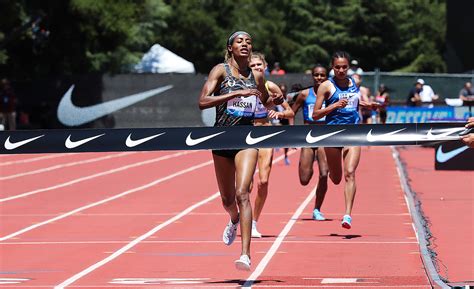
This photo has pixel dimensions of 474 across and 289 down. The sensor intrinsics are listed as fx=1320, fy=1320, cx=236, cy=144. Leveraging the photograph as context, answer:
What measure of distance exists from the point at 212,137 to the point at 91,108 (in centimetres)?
3787

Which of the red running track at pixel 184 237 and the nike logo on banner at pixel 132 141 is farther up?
the nike logo on banner at pixel 132 141

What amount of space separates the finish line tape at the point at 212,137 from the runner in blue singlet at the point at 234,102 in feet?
0.46

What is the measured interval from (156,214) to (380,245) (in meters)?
5.16

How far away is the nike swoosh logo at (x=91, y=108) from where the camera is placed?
48875 millimetres

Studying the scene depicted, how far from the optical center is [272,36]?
88.2 metres

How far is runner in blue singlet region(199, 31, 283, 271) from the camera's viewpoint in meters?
11.3

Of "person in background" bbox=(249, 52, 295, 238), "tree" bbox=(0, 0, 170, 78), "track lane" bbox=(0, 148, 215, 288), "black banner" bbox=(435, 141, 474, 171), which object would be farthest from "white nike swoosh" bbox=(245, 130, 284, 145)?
"tree" bbox=(0, 0, 170, 78)

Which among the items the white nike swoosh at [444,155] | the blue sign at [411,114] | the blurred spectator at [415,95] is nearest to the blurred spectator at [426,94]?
the blurred spectator at [415,95]

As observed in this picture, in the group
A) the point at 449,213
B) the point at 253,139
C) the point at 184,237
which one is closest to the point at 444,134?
the point at 253,139

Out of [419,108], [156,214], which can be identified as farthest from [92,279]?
[419,108]

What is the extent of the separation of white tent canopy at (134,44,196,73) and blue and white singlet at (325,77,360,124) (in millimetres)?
41503

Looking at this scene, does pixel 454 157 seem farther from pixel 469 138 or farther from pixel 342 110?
pixel 469 138

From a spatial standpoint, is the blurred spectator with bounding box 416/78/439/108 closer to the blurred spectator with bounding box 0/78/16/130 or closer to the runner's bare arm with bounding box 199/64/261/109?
the blurred spectator with bounding box 0/78/16/130

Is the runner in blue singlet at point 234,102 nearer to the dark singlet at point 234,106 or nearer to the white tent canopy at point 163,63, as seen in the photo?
the dark singlet at point 234,106
